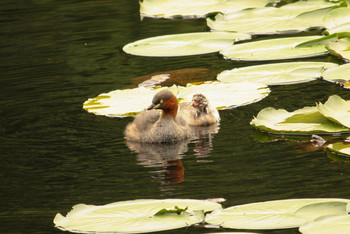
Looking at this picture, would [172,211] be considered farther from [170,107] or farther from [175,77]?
[175,77]

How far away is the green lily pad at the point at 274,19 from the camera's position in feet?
34.5

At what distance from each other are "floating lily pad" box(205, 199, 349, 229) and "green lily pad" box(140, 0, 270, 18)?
7.28 m

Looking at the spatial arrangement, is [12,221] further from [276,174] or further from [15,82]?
[15,82]

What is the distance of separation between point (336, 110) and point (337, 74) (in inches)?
56.2

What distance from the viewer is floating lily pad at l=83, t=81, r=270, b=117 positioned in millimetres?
7910

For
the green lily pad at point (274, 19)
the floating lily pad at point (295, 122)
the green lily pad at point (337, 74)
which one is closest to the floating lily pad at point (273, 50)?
the green lily pad at point (274, 19)

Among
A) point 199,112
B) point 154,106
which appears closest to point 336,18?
point 199,112

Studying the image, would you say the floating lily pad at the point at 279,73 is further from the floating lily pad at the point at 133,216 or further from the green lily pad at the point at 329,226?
the green lily pad at the point at 329,226

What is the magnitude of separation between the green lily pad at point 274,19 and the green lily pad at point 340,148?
4.34m

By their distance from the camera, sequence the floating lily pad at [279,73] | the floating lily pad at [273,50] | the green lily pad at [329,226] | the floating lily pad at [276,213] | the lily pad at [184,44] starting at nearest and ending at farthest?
the green lily pad at [329,226], the floating lily pad at [276,213], the floating lily pad at [279,73], the floating lily pad at [273,50], the lily pad at [184,44]

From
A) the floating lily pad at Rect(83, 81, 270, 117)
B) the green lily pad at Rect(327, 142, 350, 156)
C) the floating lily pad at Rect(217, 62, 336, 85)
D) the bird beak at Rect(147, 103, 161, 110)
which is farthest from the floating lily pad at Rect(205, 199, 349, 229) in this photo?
the floating lily pad at Rect(217, 62, 336, 85)

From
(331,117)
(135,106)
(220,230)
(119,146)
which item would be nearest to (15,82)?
(135,106)

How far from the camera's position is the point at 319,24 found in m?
10.7

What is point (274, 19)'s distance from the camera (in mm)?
10859
